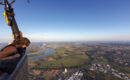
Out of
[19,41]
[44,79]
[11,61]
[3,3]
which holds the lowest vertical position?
[44,79]

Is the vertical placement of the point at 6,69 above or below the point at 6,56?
below

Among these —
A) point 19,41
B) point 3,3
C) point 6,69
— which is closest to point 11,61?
point 6,69

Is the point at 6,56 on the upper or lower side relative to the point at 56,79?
upper

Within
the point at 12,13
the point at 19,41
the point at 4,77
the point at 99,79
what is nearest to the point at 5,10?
the point at 12,13

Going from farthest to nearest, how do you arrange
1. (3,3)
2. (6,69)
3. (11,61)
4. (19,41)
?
(3,3)
(19,41)
(11,61)
(6,69)

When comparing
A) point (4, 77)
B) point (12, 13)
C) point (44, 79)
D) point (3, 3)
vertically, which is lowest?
point (44, 79)

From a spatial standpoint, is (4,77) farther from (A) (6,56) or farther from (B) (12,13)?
(B) (12,13)

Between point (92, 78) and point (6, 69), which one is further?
point (92, 78)

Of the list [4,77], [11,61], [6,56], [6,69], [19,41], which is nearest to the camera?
[4,77]

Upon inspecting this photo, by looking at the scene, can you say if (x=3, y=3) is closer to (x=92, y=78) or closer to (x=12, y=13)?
(x=12, y=13)
